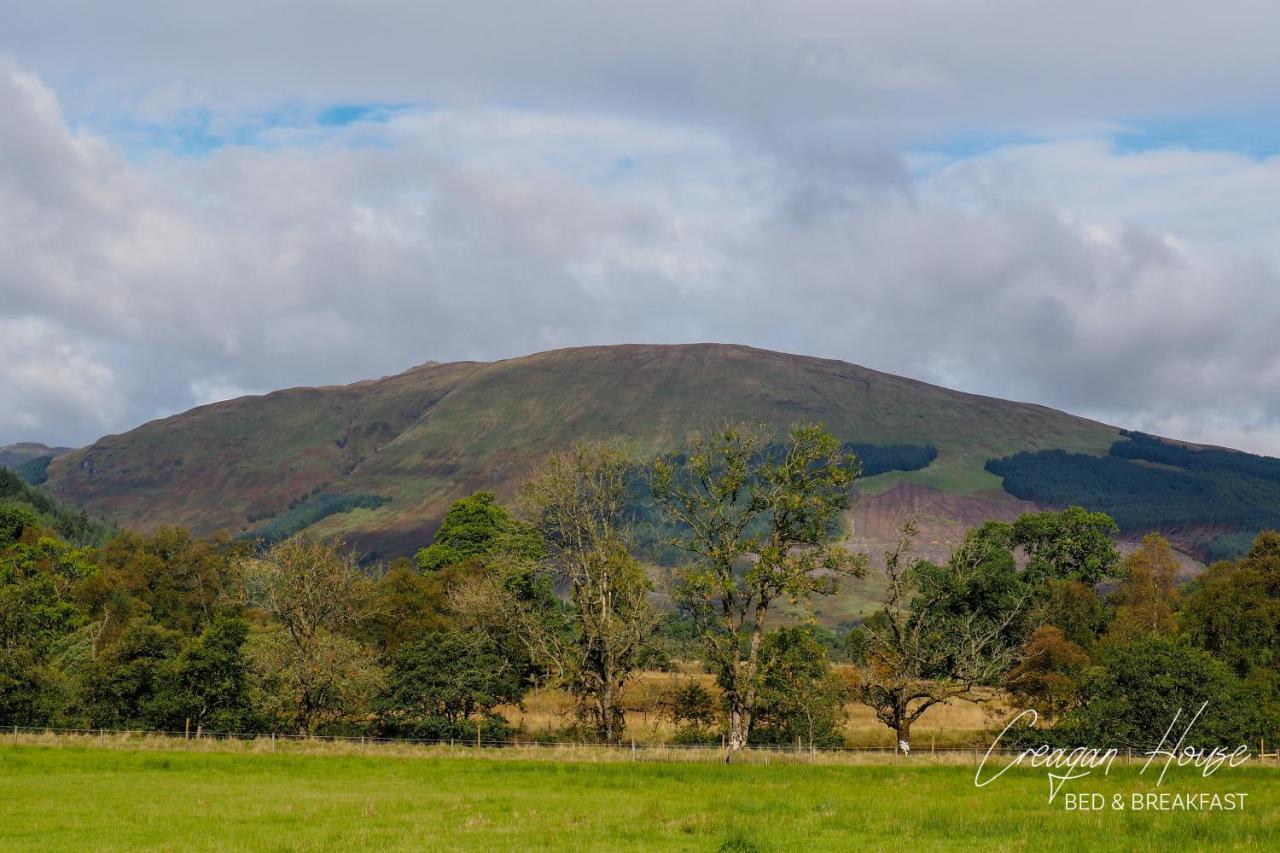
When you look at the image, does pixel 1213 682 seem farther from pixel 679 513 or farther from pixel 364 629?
pixel 364 629

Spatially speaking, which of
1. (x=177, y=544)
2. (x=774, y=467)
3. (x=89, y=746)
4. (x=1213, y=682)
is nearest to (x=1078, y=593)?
(x=1213, y=682)

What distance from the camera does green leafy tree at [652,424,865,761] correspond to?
2301 inches

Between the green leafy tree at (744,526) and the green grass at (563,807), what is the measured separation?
12.0 metres

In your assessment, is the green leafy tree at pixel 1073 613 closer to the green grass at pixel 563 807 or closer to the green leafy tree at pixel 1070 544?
the green leafy tree at pixel 1070 544

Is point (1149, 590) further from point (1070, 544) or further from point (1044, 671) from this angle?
point (1044, 671)

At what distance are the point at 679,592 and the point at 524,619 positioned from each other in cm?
1271

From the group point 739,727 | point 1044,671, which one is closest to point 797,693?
point 739,727

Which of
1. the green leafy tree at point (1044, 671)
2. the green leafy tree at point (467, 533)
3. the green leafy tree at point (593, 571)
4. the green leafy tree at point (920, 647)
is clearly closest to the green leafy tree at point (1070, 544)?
the green leafy tree at point (920, 647)

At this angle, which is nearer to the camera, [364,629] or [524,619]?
[524,619]

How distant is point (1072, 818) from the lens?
3114 centimetres

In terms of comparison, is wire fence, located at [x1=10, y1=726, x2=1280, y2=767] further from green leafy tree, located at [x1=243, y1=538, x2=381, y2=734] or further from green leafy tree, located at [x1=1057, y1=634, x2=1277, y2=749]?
green leafy tree, located at [x1=243, y1=538, x2=381, y2=734]

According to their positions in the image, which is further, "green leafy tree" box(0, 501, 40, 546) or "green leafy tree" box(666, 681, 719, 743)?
"green leafy tree" box(0, 501, 40, 546)

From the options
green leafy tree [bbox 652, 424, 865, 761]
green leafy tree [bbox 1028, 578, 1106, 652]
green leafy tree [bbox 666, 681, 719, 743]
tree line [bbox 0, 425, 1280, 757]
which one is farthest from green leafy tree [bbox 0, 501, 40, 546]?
green leafy tree [bbox 1028, 578, 1106, 652]

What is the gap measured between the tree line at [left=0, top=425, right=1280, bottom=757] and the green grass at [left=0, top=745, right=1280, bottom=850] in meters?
13.4
